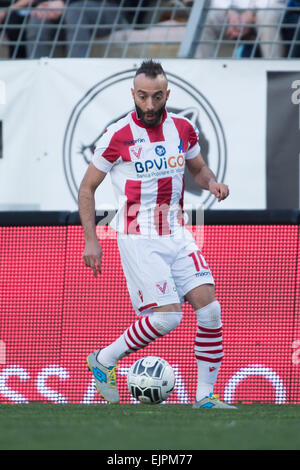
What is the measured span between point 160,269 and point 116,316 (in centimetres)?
124

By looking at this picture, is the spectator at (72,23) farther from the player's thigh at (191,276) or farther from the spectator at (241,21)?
the player's thigh at (191,276)

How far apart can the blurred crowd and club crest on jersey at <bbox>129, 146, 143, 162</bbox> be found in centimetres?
259

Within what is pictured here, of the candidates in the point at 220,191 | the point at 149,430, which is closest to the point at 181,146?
the point at 220,191

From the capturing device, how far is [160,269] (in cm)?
551

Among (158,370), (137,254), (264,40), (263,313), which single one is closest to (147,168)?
(137,254)

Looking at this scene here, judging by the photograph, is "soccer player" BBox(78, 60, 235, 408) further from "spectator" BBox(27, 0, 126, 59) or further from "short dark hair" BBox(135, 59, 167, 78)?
"spectator" BBox(27, 0, 126, 59)

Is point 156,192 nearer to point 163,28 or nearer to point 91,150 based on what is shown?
point 91,150

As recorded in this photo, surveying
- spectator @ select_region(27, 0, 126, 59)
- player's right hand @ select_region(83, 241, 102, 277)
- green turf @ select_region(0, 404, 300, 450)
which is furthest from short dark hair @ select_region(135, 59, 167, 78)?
spectator @ select_region(27, 0, 126, 59)

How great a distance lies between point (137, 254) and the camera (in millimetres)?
5559

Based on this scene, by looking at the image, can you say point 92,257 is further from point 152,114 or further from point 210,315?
point 152,114

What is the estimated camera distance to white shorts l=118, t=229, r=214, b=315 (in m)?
5.51

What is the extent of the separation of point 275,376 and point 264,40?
9.75 feet

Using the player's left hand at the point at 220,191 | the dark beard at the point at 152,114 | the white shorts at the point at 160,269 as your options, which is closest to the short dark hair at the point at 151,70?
the dark beard at the point at 152,114

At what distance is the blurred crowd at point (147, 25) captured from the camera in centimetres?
798
